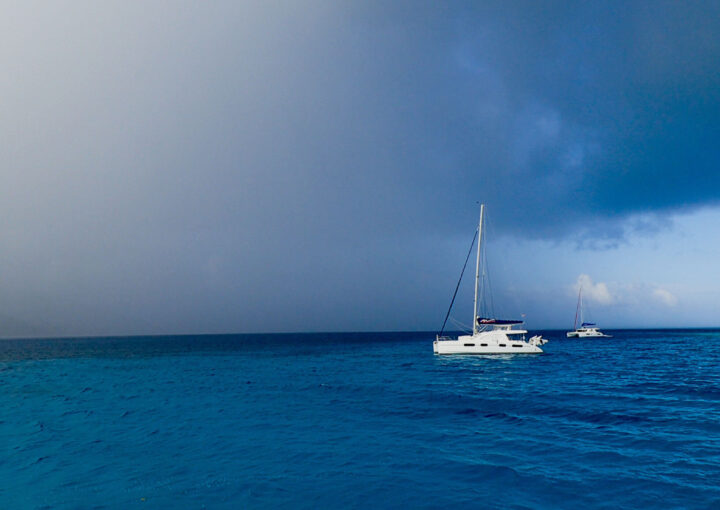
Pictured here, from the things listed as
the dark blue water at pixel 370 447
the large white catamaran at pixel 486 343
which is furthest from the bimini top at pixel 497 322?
the dark blue water at pixel 370 447

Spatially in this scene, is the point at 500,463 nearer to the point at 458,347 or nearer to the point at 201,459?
the point at 201,459

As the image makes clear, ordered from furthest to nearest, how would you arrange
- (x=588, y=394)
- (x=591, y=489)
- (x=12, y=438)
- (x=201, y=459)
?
1. (x=588, y=394)
2. (x=12, y=438)
3. (x=201, y=459)
4. (x=591, y=489)

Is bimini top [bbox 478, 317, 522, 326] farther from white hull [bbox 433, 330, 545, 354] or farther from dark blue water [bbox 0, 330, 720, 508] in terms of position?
dark blue water [bbox 0, 330, 720, 508]

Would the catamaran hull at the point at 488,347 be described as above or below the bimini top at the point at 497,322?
below

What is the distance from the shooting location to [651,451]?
16.9m

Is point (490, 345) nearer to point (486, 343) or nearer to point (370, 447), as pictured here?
point (486, 343)

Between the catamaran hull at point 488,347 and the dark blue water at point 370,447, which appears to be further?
the catamaran hull at point 488,347

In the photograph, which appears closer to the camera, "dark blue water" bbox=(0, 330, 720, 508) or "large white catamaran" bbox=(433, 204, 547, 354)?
"dark blue water" bbox=(0, 330, 720, 508)

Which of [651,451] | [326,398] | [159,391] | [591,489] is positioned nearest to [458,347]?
[326,398]

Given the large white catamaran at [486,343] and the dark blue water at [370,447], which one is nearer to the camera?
the dark blue water at [370,447]

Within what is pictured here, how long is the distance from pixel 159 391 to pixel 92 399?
17.3ft

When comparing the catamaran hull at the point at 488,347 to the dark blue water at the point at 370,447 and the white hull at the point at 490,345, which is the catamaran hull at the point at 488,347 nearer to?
the white hull at the point at 490,345

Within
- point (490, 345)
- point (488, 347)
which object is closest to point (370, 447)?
point (488, 347)

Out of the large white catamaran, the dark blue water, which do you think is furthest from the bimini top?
the dark blue water
